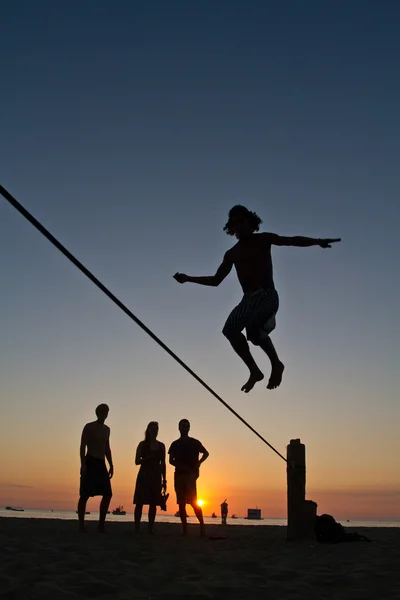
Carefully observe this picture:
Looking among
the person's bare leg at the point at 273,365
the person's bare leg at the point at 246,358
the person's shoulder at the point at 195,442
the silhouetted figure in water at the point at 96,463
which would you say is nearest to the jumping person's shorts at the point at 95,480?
the silhouetted figure in water at the point at 96,463

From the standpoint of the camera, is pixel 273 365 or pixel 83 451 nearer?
pixel 273 365

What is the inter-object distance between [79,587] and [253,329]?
2184mm

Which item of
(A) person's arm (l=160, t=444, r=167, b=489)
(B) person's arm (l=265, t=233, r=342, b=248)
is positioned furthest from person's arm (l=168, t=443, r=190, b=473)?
(B) person's arm (l=265, t=233, r=342, b=248)

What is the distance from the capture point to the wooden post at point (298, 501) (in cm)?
878

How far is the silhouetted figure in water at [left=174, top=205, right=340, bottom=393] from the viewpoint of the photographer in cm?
442

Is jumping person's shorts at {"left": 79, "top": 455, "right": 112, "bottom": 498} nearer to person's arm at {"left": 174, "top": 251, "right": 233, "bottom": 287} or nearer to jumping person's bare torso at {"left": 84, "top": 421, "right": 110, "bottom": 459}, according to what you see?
jumping person's bare torso at {"left": 84, "top": 421, "right": 110, "bottom": 459}

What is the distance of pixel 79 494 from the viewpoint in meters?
8.38

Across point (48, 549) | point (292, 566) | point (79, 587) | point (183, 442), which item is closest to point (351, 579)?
point (292, 566)

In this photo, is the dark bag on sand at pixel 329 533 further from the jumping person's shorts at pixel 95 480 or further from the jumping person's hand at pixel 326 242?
the jumping person's hand at pixel 326 242

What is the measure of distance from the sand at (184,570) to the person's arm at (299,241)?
241cm

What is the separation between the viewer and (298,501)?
8.89 m

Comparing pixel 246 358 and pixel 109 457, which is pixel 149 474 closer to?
pixel 109 457

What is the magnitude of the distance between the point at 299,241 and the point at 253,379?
1126 mm

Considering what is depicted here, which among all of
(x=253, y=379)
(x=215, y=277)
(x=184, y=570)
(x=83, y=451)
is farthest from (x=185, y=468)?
(x=215, y=277)
